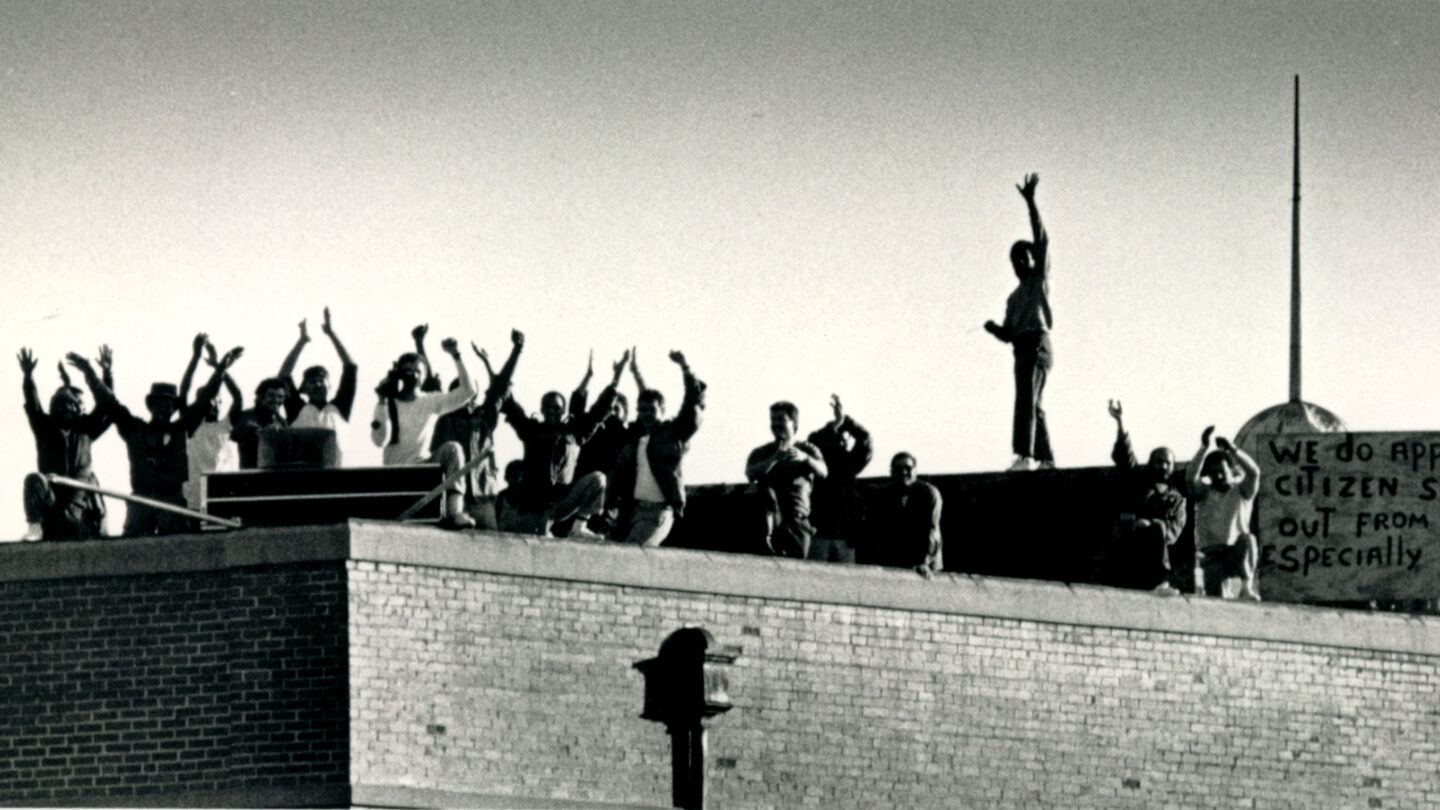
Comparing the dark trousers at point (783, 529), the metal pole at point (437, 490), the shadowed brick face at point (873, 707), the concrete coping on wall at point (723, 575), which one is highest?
the metal pole at point (437, 490)

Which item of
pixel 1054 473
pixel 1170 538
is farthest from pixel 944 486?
pixel 1170 538

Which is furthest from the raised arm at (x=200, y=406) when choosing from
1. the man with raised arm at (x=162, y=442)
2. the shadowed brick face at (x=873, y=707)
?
the shadowed brick face at (x=873, y=707)

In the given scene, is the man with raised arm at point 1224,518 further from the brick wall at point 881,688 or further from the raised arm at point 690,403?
the raised arm at point 690,403

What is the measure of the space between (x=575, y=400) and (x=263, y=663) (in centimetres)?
446

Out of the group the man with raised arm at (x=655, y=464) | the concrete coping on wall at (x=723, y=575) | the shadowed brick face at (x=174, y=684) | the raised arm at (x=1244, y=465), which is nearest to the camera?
the shadowed brick face at (x=174, y=684)

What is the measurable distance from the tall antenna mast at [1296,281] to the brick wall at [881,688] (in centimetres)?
572

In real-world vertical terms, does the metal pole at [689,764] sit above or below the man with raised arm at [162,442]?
below

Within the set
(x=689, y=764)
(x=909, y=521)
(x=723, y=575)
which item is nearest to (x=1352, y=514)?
(x=909, y=521)

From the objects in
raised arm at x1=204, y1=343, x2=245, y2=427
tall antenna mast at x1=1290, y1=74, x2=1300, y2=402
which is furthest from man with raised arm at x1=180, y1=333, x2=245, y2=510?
tall antenna mast at x1=1290, y1=74, x2=1300, y2=402

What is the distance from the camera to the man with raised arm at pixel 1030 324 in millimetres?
39469

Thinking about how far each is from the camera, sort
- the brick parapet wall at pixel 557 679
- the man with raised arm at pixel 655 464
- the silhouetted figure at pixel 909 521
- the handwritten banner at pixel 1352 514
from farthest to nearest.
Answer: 1. the handwritten banner at pixel 1352 514
2. the silhouetted figure at pixel 909 521
3. the man with raised arm at pixel 655 464
4. the brick parapet wall at pixel 557 679

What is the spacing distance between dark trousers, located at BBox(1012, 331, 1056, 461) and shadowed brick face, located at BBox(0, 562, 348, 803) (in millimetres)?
8466

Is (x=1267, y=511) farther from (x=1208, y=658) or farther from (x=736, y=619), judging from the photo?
(x=736, y=619)

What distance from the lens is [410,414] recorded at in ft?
114
